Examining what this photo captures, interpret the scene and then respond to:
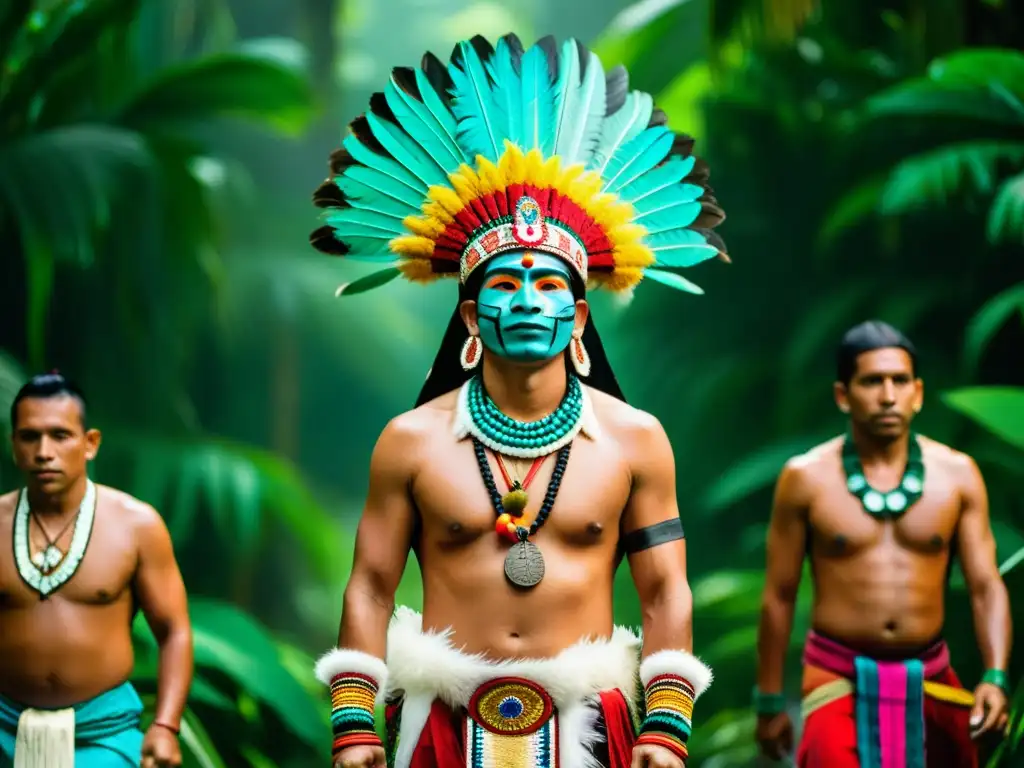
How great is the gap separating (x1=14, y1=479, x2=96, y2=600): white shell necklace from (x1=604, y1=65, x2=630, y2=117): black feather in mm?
1799

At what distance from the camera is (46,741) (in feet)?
12.9

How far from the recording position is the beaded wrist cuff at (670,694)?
3.25 meters

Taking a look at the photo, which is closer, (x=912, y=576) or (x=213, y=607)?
(x=912, y=576)

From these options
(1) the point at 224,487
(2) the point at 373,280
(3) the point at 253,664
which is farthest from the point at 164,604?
(1) the point at 224,487

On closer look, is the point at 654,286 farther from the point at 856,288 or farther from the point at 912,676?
the point at 912,676

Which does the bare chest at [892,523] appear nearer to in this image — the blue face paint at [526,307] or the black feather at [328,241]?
the blue face paint at [526,307]

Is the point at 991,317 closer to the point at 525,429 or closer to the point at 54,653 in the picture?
the point at 525,429

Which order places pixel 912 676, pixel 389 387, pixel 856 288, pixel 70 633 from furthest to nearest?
pixel 389 387 < pixel 856 288 < pixel 912 676 < pixel 70 633

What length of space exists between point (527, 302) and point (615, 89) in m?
0.80

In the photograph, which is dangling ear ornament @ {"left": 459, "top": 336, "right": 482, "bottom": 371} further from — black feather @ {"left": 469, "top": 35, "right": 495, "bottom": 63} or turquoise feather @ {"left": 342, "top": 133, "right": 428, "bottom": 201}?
black feather @ {"left": 469, "top": 35, "right": 495, "bottom": 63}

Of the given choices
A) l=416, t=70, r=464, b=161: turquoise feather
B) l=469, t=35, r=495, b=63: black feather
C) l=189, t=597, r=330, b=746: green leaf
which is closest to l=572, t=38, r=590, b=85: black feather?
l=469, t=35, r=495, b=63: black feather

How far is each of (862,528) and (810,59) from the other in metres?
3.94

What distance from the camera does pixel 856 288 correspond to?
7.53m

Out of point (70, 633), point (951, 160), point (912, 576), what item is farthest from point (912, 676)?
Result: point (951, 160)
